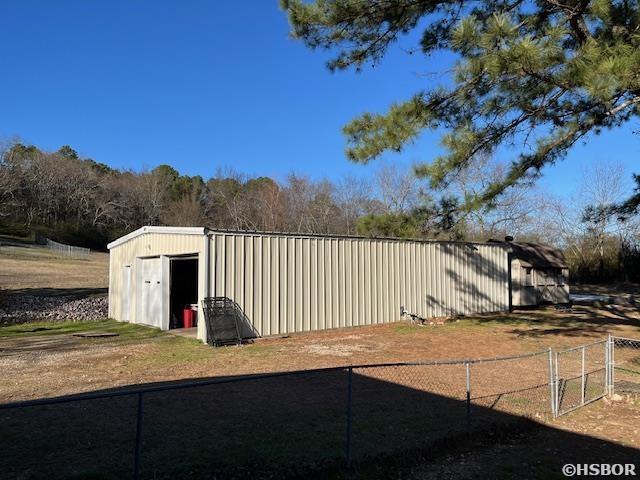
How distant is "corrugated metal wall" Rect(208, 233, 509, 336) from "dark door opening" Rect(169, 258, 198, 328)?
14.8 feet

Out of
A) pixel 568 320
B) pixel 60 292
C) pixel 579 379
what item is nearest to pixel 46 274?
pixel 60 292

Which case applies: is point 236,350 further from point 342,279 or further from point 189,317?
point 342,279

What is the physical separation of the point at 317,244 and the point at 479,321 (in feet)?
23.2

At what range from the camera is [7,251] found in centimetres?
4641

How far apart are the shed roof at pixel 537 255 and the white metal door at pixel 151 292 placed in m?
15.8

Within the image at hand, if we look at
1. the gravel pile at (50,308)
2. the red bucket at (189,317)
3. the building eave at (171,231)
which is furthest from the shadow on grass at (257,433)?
the gravel pile at (50,308)

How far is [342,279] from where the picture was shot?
16641 mm

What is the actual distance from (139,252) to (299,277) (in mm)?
6327

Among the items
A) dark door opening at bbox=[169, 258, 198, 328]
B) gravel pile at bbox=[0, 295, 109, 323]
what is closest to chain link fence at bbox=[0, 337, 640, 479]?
dark door opening at bbox=[169, 258, 198, 328]

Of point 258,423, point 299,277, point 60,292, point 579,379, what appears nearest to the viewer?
point 258,423

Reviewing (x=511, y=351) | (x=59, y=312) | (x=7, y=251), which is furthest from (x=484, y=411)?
(x=7, y=251)

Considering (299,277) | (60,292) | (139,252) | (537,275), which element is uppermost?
(139,252)

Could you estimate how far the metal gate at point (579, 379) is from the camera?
7.46 meters

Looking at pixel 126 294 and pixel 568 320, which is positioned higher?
pixel 126 294
